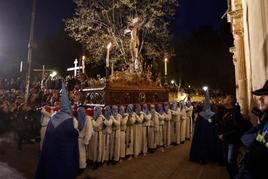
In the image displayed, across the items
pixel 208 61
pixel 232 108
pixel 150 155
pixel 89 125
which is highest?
pixel 208 61

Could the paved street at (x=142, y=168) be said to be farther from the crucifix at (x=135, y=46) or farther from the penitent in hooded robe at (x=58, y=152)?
the crucifix at (x=135, y=46)

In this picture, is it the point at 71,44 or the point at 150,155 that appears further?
the point at 71,44

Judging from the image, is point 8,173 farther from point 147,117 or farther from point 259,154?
point 259,154

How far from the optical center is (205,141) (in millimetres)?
7410

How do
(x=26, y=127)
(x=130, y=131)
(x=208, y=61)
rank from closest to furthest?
(x=130, y=131)
(x=26, y=127)
(x=208, y=61)

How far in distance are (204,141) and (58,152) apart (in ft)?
14.8

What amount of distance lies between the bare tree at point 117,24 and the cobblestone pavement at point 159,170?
41.1ft

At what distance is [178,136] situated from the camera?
1004cm

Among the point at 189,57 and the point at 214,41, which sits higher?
the point at 214,41

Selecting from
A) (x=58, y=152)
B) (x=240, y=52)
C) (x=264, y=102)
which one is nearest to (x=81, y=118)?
(x=58, y=152)

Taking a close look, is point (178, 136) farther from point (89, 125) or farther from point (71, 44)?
point (71, 44)

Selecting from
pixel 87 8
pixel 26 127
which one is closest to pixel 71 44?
pixel 87 8

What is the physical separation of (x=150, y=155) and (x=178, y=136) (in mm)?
2181

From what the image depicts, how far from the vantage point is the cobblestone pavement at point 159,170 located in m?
6.13
